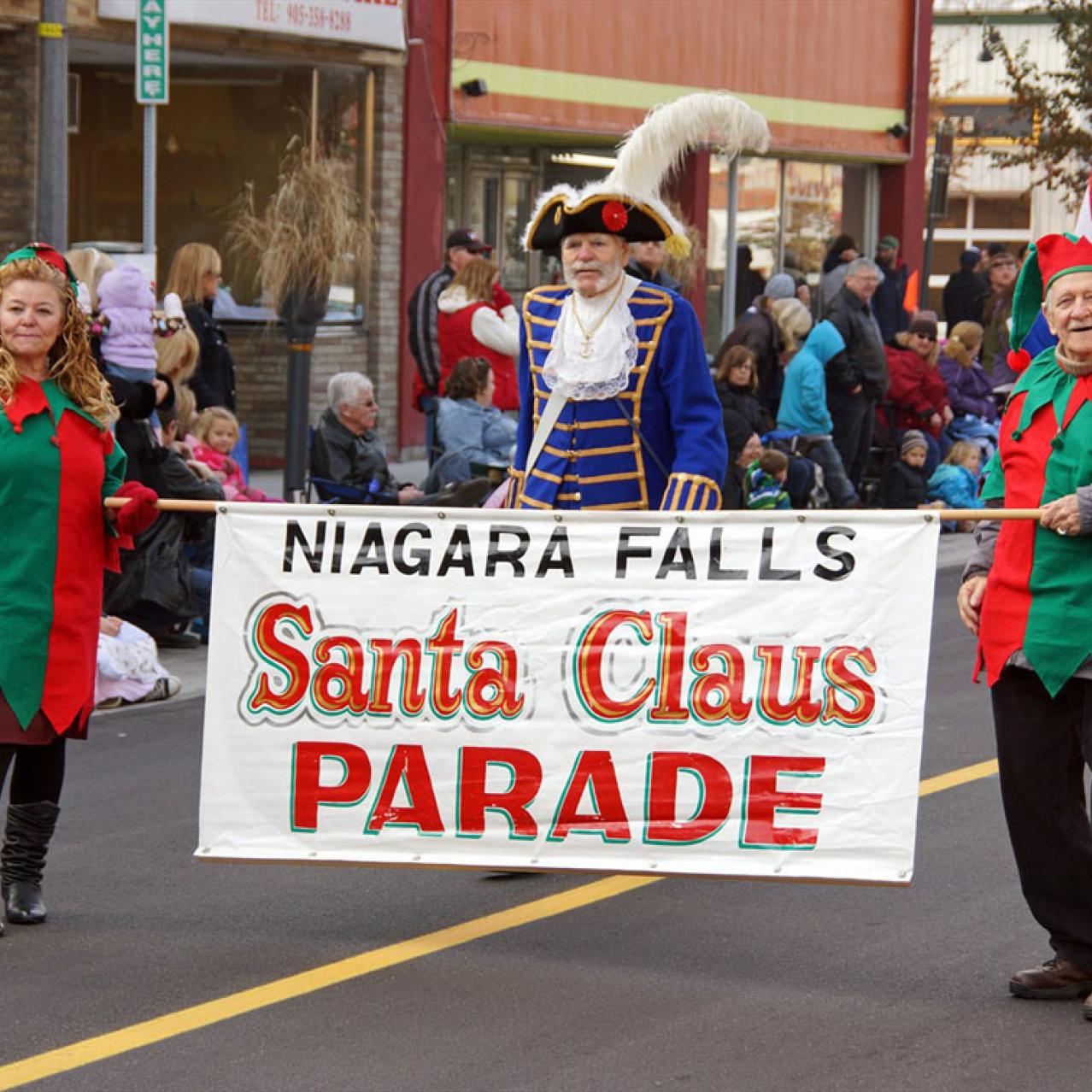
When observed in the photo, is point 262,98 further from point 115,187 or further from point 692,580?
point 692,580

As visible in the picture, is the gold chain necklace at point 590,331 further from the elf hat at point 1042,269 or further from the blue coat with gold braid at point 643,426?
the elf hat at point 1042,269

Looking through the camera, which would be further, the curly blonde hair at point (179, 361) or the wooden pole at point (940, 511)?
the curly blonde hair at point (179, 361)

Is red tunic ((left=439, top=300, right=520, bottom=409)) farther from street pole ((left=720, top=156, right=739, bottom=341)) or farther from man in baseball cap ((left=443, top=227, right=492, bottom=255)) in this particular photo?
street pole ((left=720, top=156, right=739, bottom=341))

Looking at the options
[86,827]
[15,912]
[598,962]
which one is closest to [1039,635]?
[598,962]

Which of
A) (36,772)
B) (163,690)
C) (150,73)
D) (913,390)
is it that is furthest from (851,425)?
(36,772)

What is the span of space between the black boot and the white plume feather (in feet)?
8.10

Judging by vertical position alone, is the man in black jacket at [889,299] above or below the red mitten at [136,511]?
above

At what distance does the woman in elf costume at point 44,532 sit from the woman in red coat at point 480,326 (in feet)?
24.8

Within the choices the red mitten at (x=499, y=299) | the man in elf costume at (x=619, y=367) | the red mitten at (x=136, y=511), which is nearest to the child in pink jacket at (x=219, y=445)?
the red mitten at (x=499, y=299)

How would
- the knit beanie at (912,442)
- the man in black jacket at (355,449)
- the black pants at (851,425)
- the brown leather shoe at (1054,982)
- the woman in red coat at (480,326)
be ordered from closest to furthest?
the brown leather shoe at (1054,982)
the man in black jacket at (355,449)
the woman in red coat at (480,326)
the black pants at (851,425)
the knit beanie at (912,442)

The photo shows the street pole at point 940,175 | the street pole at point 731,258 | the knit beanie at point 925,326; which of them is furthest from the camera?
the street pole at point 940,175

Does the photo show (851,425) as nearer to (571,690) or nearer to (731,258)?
(731,258)

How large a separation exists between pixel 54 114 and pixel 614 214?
594 cm

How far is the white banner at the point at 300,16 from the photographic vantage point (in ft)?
54.9
